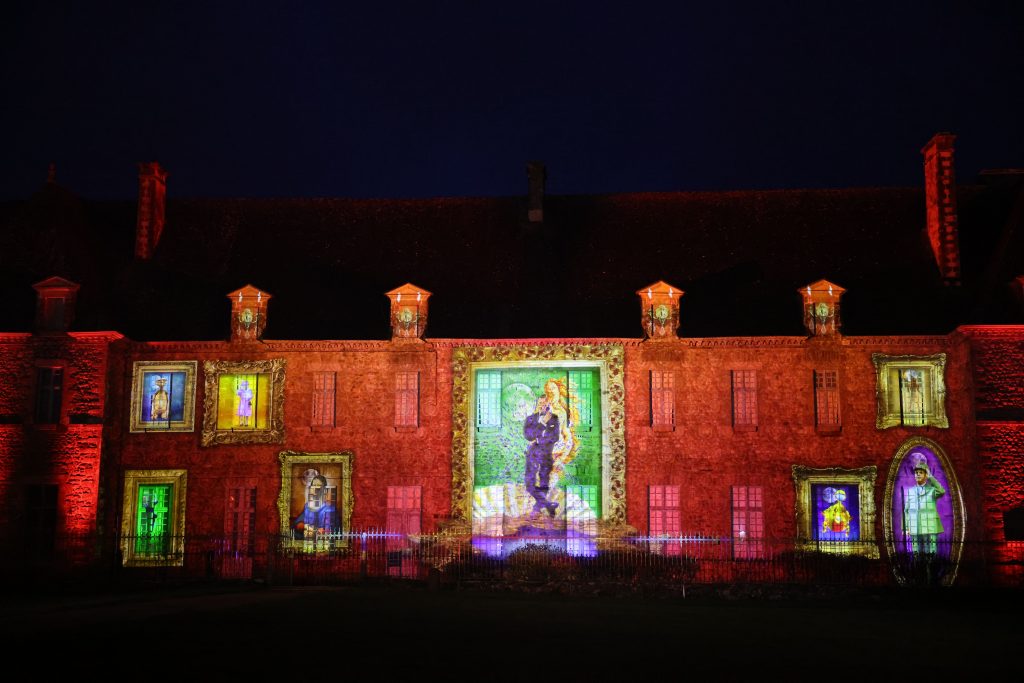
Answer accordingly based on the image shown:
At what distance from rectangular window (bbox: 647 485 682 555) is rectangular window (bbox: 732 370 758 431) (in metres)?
2.54

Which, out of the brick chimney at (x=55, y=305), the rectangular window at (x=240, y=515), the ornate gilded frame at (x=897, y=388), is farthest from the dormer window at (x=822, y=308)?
the brick chimney at (x=55, y=305)

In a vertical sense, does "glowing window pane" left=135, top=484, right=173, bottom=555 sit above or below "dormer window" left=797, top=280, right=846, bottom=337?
below

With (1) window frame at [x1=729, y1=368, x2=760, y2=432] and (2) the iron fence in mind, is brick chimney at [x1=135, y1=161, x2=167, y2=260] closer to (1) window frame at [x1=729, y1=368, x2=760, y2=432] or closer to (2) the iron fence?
(2) the iron fence

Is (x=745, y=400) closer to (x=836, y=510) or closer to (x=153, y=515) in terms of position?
(x=836, y=510)

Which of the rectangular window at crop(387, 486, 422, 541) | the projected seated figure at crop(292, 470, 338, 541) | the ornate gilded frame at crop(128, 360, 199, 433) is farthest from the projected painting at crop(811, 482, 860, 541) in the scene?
the ornate gilded frame at crop(128, 360, 199, 433)

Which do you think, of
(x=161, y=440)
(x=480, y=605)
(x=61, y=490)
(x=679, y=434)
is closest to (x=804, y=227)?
(x=679, y=434)

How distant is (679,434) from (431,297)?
320 inches

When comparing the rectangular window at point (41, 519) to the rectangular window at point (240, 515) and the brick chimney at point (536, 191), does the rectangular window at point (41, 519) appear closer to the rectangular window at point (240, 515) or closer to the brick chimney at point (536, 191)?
the rectangular window at point (240, 515)

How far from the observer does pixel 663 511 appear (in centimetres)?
3052

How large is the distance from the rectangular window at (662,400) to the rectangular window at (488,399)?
4265mm

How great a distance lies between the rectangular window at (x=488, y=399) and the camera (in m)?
31.3

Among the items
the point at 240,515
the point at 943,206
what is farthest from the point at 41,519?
the point at 943,206

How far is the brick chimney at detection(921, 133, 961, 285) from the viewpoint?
105ft

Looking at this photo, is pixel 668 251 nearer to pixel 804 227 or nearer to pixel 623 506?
pixel 804 227
